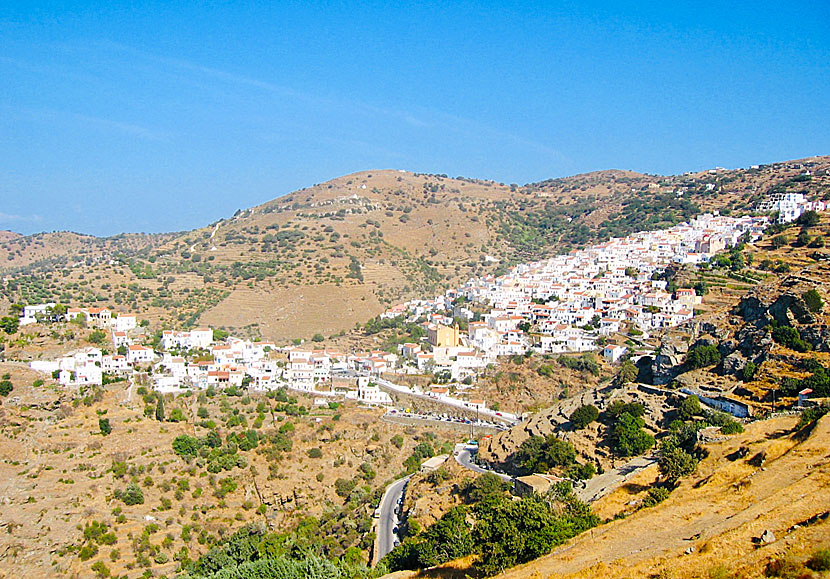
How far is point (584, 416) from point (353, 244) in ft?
160

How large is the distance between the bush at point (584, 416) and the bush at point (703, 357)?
14.7 feet

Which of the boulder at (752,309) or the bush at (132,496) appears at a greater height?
the boulder at (752,309)

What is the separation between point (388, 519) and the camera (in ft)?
79.0

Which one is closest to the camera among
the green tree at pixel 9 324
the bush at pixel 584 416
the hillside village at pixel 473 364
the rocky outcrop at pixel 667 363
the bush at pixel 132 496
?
the hillside village at pixel 473 364

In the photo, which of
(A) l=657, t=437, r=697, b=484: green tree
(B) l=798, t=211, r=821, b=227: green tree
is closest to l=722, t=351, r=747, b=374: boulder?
(A) l=657, t=437, r=697, b=484: green tree

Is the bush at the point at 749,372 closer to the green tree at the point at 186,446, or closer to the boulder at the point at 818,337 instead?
the boulder at the point at 818,337

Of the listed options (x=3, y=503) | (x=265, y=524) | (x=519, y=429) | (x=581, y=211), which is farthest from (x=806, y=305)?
(x=581, y=211)

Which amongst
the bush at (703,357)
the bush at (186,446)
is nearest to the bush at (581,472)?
the bush at (703,357)

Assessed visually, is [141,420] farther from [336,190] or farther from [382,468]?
[336,190]

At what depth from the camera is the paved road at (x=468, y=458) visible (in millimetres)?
25391

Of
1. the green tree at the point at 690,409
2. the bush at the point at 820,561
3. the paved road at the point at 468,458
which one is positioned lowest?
the paved road at the point at 468,458

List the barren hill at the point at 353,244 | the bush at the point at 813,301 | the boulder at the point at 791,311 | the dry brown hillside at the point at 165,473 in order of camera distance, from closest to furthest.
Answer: the dry brown hillside at the point at 165,473 < the boulder at the point at 791,311 < the bush at the point at 813,301 < the barren hill at the point at 353,244

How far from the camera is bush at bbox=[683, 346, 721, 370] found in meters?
27.4

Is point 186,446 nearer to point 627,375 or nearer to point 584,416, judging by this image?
point 584,416
